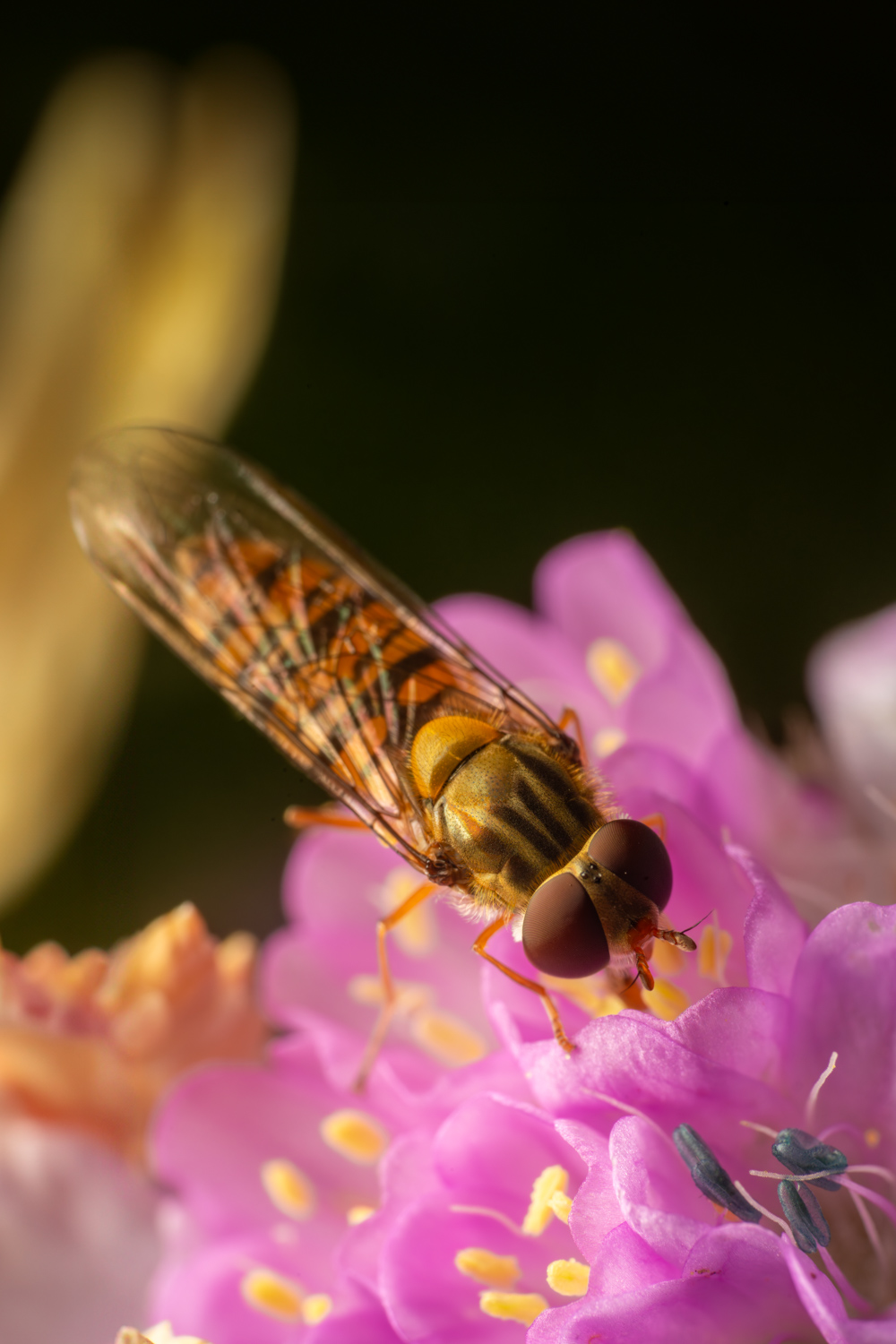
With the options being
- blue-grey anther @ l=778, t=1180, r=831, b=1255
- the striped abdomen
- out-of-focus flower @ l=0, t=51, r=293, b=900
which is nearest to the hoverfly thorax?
the striped abdomen

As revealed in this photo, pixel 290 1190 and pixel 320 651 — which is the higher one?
pixel 320 651

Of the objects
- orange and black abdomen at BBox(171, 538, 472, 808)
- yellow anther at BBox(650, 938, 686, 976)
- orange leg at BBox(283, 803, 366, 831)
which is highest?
orange and black abdomen at BBox(171, 538, 472, 808)

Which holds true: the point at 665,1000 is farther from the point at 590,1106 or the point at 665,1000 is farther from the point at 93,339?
the point at 93,339

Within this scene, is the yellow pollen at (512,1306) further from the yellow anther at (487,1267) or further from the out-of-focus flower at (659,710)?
the out-of-focus flower at (659,710)

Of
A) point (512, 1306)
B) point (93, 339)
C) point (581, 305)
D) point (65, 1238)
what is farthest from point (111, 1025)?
point (581, 305)

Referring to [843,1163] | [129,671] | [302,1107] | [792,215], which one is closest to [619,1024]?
[843,1163]

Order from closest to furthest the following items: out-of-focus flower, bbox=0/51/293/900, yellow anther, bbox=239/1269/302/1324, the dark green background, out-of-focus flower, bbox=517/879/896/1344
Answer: out-of-focus flower, bbox=517/879/896/1344 < yellow anther, bbox=239/1269/302/1324 < out-of-focus flower, bbox=0/51/293/900 < the dark green background

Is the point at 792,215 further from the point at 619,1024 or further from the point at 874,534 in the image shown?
the point at 619,1024

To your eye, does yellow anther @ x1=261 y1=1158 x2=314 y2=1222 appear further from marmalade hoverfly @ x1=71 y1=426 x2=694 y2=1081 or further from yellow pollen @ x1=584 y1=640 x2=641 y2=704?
yellow pollen @ x1=584 y1=640 x2=641 y2=704
